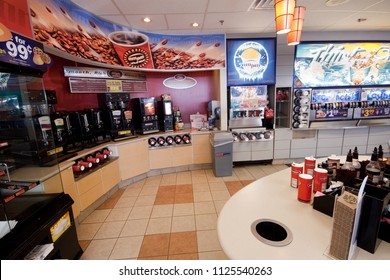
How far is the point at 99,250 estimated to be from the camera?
6.91ft

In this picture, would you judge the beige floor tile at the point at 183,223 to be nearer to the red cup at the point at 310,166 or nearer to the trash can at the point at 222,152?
the trash can at the point at 222,152

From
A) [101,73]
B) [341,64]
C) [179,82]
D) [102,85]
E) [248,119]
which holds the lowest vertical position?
[248,119]

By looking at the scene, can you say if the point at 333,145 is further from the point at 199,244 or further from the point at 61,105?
the point at 61,105

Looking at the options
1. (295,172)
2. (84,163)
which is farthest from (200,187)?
(295,172)

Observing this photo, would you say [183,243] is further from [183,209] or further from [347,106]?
[347,106]

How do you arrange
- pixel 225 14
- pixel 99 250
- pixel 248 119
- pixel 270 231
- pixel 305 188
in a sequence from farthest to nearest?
1. pixel 248 119
2. pixel 225 14
3. pixel 99 250
4. pixel 305 188
5. pixel 270 231

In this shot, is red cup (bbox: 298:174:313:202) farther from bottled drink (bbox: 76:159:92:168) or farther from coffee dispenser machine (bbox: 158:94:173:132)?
coffee dispenser machine (bbox: 158:94:173:132)

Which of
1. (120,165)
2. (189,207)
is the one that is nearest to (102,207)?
(120,165)

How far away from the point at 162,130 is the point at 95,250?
2621mm

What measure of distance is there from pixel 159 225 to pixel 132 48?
10.1 ft

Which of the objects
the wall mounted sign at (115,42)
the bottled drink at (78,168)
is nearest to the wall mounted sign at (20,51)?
the wall mounted sign at (115,42)

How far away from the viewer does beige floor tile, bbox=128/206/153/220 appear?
269 centimetres

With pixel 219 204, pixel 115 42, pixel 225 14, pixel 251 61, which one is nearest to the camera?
pixel 219 204

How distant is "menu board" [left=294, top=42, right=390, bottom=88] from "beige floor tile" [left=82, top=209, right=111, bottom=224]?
4452 mm
